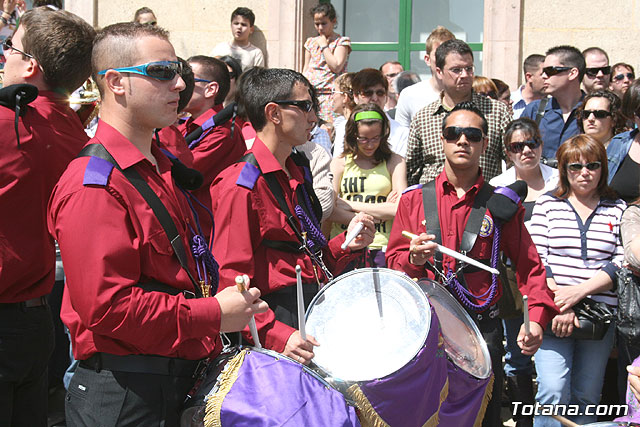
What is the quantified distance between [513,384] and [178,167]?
3.25m

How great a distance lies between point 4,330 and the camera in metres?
3.10

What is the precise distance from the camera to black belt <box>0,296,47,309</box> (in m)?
3.12

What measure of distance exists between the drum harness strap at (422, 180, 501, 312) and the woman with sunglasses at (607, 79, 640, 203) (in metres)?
1.49

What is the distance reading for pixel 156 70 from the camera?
2580 millimetres

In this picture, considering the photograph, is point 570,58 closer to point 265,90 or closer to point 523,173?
point 523,173

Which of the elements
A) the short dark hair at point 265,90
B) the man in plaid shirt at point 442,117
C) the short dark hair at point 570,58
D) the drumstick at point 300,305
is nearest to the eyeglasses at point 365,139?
the man in plaid shirt at point 442,117

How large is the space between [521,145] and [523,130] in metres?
0.13

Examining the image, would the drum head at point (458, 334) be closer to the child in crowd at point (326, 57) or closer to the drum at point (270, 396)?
the drum at point (270, 396)

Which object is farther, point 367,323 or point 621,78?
point 621,78

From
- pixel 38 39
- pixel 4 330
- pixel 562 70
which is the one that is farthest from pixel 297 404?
pixel 562 70

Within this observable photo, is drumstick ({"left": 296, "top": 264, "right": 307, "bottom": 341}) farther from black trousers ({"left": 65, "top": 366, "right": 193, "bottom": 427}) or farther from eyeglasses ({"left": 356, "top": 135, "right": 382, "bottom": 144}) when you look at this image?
eyeglasses ({"left": 356, "top": 135, "right": 382, "bottom": 144})

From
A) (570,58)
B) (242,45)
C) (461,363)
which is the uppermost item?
(242,45)

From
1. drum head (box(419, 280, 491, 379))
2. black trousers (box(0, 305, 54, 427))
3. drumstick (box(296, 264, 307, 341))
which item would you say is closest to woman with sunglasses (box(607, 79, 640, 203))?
drum head (box(419, 280, 491, 379))

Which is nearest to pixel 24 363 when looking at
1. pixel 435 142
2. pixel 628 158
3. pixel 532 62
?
pixel 435 142
